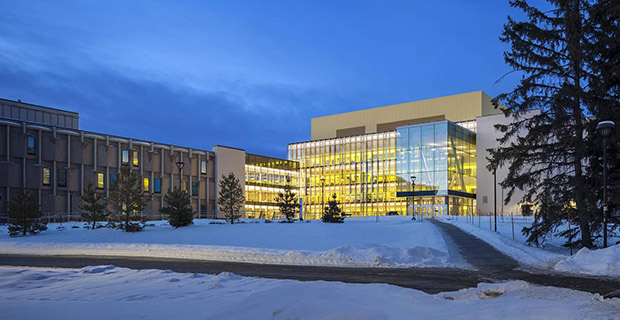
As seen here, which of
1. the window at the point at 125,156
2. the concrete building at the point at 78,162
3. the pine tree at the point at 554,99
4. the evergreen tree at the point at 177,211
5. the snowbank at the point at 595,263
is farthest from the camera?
the window at the point at 125,156

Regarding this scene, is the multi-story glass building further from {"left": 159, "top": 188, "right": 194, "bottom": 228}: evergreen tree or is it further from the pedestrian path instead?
the pedestrian path

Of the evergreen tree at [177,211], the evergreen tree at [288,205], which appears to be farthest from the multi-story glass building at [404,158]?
the evergreen tree at [177,211]

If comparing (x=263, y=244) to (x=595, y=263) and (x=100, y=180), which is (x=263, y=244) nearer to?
(x=595, y=263)

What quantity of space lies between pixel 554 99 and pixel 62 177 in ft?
180

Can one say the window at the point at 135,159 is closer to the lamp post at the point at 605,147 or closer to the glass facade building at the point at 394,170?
the glass facade building at the point at 394,170

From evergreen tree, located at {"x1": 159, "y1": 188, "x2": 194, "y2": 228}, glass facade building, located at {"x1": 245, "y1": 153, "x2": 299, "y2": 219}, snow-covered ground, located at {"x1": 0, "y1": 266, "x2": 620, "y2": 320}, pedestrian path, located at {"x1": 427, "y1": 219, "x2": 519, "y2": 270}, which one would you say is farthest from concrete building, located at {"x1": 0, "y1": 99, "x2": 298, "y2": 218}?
snow-covered ground, located at {"x1": 0, "y1": 266, "x2": 620, "y2": 320}

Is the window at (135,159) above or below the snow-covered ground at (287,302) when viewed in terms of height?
above

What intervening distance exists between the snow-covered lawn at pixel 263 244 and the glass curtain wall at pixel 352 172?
55.1 metres

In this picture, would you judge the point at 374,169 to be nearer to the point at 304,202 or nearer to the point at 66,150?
the point at 304,202

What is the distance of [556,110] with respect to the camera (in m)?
21.0

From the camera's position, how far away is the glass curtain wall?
92938mm

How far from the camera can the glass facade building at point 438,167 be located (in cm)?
7588

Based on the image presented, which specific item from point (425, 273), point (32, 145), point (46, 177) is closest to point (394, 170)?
point (46, 177)

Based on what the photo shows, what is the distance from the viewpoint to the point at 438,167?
251 feet
